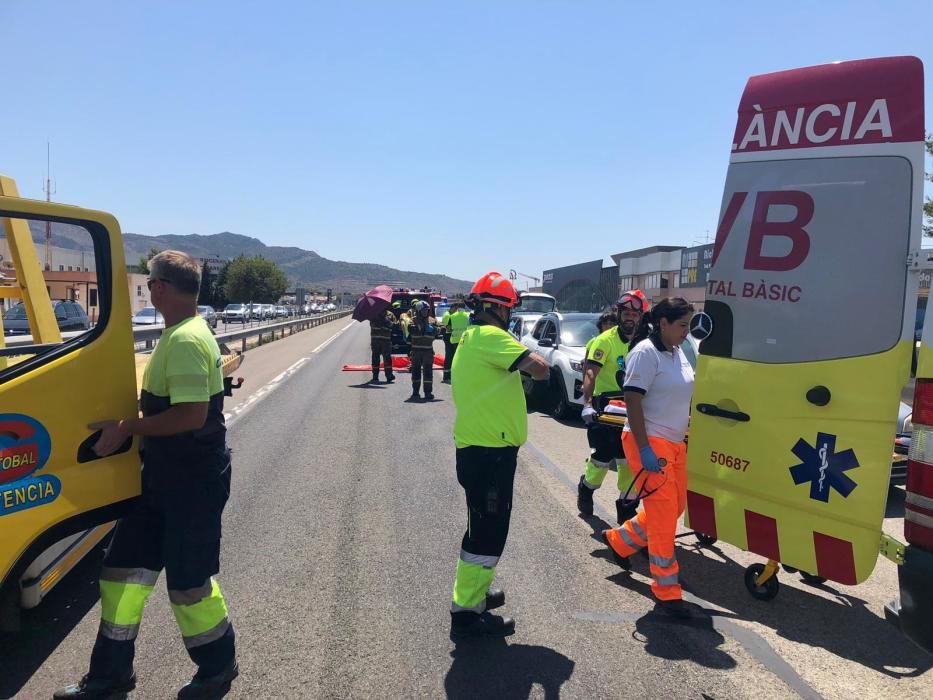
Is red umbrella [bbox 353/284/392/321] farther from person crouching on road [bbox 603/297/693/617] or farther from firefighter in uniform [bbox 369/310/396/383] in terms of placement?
person crouching on road [bbox 603/297/693/617]

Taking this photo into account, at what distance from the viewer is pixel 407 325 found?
13133mm

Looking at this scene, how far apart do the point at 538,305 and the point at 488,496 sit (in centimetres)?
2092

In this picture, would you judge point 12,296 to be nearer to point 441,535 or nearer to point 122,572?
point 122,572

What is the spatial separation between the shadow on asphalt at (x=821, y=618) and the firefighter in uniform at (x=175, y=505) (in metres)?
2.69

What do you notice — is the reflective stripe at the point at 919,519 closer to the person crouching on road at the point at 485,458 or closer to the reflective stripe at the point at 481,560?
the person crouching on road at the point at 485,458

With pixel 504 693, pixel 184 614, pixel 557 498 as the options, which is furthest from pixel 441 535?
pixel 184 614

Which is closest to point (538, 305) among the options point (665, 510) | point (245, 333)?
point (245, 333)

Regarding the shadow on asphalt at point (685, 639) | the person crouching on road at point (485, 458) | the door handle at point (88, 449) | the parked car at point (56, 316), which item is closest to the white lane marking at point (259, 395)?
the parked car at point (56, 316)

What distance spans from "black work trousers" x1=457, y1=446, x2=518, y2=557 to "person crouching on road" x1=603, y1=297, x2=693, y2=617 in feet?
3.03

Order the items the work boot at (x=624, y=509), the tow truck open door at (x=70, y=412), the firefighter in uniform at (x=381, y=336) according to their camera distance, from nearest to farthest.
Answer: the tow truck open door at (x=70, y=412) < the work boot at (x=624, y=509) < the firefighter in uniform at (x=381, y=336)

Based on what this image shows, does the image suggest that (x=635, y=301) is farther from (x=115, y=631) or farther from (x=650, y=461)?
(x=115, y=631)

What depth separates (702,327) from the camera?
3615mm

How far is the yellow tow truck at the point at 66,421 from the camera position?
8.19 feet

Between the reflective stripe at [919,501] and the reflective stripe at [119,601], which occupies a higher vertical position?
the reflective stripe at [919,501]
